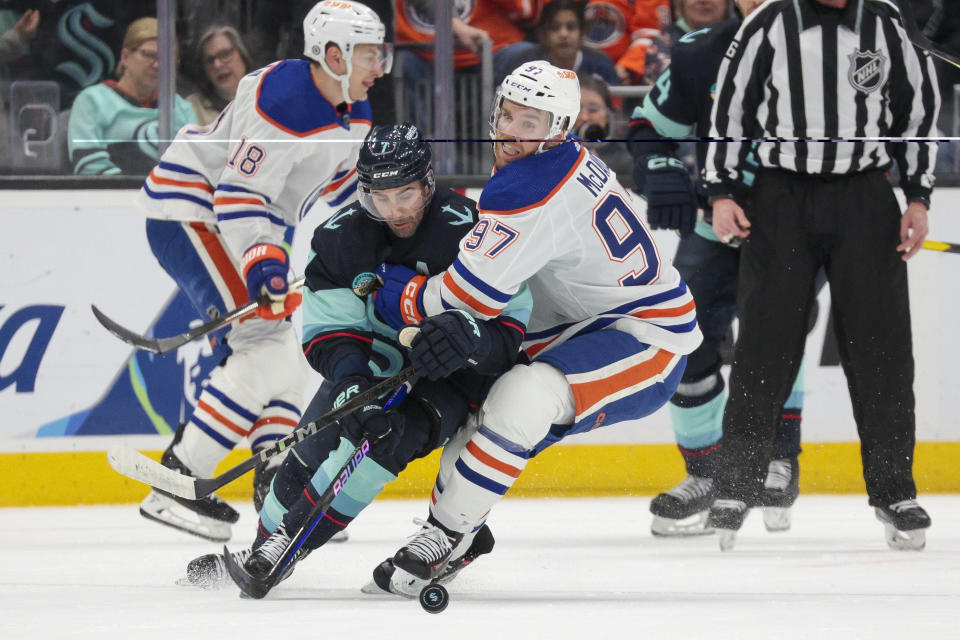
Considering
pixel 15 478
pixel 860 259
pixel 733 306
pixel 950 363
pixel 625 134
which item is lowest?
pixel 15 478

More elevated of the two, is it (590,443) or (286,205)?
(286,205)

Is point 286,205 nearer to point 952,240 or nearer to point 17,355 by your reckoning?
point 17,355

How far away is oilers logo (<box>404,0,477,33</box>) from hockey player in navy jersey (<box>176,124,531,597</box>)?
1.92 feet

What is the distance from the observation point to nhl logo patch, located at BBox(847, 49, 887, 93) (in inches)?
109

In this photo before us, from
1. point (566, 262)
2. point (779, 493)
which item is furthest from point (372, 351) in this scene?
point (779, 493)

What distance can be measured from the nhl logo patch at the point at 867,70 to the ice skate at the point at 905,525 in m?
0.86

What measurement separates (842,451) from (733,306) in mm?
688

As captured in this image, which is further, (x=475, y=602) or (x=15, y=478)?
(x=15, y=478)

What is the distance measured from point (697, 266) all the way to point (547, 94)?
94 cm

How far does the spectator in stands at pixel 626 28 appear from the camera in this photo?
2.83m

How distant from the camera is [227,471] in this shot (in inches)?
95.3

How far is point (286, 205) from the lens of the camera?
3.03 m

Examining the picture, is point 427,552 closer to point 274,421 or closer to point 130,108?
point 274,421

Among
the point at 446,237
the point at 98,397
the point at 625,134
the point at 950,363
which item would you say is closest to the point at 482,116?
the point at 625,134
